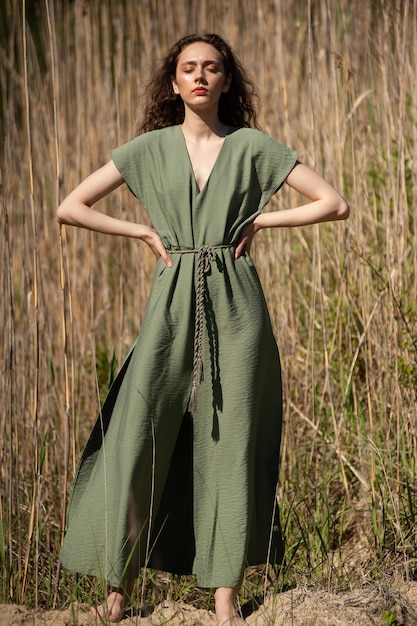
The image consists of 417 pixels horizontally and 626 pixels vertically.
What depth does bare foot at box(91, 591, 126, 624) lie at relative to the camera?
1856 mm

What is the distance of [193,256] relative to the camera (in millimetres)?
1799

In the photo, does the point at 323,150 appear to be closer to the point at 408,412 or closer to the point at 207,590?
the point at 408,412

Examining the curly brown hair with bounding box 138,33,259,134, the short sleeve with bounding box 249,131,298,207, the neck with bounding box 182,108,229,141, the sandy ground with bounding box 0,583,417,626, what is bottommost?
the sandy ground with bounding box 0,583,417,626

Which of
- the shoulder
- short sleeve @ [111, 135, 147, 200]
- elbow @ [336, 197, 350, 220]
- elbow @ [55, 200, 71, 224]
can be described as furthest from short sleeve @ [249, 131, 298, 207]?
elbow @ [55, 200, 71, 224]

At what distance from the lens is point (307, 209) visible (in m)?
1.80

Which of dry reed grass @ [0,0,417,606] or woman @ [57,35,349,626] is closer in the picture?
woman @ [57,35,349,626]

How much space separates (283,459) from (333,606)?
2.46 ft

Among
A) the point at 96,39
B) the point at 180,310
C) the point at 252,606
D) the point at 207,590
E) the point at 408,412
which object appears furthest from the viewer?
the point at 96,39

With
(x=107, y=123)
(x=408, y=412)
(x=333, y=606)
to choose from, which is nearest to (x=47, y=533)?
(x=333, y=606)

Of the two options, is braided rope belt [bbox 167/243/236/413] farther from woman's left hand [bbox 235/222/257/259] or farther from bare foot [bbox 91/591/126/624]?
bare foot [bbox 91/591/126/624]

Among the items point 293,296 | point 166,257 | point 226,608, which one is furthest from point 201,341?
point 293,296

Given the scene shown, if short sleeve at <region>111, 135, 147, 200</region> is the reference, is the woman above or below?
below

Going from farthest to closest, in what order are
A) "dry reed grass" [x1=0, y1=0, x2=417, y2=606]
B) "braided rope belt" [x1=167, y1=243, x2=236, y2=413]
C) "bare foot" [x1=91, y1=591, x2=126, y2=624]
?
"dry reed grass" [x1=0, y1=0, x2=417, y2=606] → "bare foot" [x1=91, y1=591, x2=126, y2=624] → "braided rope belt" [x1=167, y1=243, x2=236, y2=413]

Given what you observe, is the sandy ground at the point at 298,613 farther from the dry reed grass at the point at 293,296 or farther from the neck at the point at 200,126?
the neck at the point at 200,126
